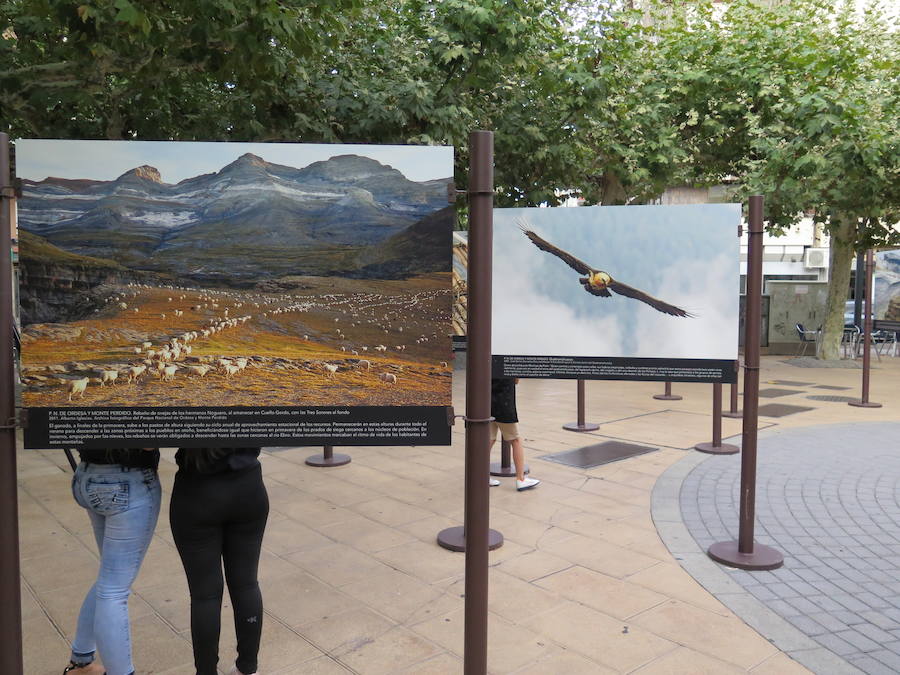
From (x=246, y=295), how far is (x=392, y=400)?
620 mm

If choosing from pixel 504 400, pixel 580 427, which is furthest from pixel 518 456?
pixel 580 427

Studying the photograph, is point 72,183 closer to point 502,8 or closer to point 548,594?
point 548,594

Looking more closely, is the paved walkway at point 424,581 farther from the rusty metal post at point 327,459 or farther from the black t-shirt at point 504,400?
the black t-shirt at point 504,400

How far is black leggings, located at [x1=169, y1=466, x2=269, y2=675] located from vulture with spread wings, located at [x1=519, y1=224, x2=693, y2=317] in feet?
11.2

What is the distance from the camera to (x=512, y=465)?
23.4ft

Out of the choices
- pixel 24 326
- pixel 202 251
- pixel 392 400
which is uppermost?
pixel 202 251

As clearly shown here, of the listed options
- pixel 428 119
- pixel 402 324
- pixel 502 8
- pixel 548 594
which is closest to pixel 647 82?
pixel 502 8

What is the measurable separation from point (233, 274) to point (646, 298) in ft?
11.8

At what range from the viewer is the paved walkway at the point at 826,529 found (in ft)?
12.6

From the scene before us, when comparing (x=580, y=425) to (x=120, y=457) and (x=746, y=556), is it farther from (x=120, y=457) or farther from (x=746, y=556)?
(x=120, y=457)

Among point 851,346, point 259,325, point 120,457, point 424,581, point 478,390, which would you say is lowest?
point 424,581

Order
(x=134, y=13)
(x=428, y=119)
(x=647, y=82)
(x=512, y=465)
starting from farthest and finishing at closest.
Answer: (x=647, y=82)
(x=428, y=119)
(x=512, y=465)
(x=134, y=13)

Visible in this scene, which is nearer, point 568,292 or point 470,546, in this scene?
point 470,546

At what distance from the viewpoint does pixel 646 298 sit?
5.48 metres
